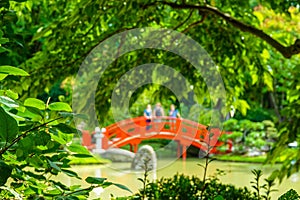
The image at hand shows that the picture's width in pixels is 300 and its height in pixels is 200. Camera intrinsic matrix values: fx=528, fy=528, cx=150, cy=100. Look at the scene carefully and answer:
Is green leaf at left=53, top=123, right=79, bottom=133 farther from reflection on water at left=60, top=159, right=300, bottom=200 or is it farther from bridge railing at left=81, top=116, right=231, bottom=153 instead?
bridge railing at left=81, top=116, right=231, bottom=153

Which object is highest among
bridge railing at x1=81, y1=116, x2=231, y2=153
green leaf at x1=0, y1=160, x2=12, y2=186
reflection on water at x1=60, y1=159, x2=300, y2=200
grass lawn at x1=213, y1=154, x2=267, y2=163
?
green leaf at x1=0, y1=160, x2=12, y2=186

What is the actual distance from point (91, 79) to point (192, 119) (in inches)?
258

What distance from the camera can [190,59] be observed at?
3.81 metres

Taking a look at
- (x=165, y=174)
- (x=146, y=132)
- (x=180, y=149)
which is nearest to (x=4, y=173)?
(x=165, y=174)

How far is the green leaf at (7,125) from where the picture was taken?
0.66m

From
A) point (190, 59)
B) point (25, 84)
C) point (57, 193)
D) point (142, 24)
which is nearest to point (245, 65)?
point (190, 59)

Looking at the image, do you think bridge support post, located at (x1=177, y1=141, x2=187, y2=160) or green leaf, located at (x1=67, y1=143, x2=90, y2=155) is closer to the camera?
green leaf, located at (x1=67, y1=143, x2=90, y2=155)

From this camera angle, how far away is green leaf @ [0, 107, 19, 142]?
66cm

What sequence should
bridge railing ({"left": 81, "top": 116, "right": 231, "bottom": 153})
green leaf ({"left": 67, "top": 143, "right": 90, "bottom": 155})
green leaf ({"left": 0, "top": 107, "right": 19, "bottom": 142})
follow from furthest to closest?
bridge railing ({"left": 81, "top": 116, "right": 231, "bottom": 153}) < green leaf ({"left": 67, "top": 143, "right": 90, "bottom": 155}) < green leaf ({"left": 0, "top": 107, "right": 19, "bottom": 142})

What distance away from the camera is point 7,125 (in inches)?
26.6

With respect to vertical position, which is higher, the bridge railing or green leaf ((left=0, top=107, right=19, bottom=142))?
green leaf ((left=0, top=107, right=19, bottom=142))

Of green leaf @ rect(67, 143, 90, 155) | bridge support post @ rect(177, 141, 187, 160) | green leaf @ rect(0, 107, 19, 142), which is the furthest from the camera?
bridge support post @ rect(177, 141, 187, 160)

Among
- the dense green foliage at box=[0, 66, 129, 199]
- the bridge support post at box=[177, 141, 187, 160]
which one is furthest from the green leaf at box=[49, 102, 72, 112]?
the bridge support post at box=[177, 141, 187, 160]

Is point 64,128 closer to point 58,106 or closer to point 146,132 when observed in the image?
point 58,106
